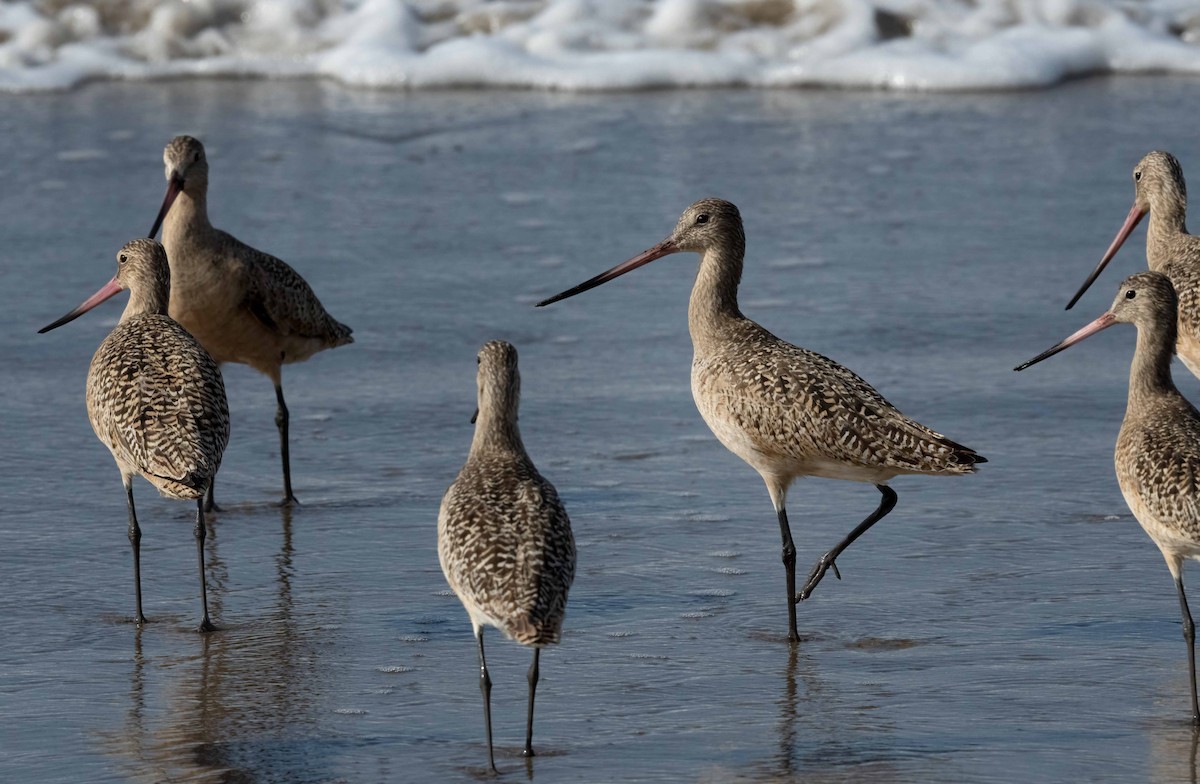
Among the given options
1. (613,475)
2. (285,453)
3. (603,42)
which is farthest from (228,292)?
(603,42)

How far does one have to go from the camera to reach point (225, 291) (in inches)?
296

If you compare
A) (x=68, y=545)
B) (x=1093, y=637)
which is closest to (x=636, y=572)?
(x=1093, y=637)

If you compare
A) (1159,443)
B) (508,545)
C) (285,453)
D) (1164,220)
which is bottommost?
(285,453)

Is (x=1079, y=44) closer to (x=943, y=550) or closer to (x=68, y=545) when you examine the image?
(x=943, y=550)

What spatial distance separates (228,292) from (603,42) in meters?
7.28

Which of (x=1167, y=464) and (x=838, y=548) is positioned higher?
(x=1167, y=464)

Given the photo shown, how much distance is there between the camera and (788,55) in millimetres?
14062

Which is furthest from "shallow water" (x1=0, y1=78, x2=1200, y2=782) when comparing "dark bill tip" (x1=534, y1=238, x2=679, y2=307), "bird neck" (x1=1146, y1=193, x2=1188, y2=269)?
"dark bill tip" (x1=534, y1=238, x2=679, y2=307)

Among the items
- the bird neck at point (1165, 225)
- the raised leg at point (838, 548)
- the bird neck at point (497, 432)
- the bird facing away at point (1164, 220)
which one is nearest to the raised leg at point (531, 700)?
the bird neck at point (497, 432)

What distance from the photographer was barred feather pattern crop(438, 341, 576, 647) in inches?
176

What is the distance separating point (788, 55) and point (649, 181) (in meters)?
3.46

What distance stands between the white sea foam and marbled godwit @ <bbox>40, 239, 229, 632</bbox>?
313 inches

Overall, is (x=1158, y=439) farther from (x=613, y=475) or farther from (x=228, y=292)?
(x=228, y=292)

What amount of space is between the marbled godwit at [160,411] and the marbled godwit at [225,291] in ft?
3.64
